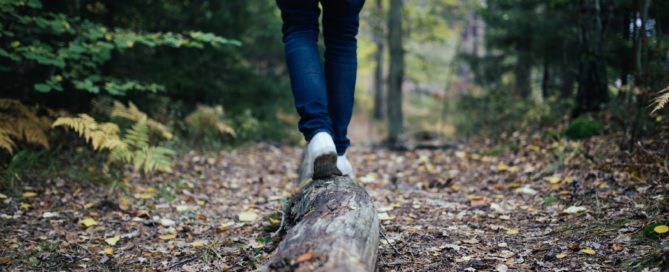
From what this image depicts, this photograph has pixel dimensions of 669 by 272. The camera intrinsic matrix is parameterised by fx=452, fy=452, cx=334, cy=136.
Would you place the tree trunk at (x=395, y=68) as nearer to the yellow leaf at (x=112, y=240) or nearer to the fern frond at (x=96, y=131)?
the fern frond at (x=96, y=131)

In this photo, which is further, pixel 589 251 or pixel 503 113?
pixel 503 113

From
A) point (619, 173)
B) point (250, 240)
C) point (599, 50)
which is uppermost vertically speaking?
point (599, 50)

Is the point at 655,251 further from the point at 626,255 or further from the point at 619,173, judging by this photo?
the point at 619,173

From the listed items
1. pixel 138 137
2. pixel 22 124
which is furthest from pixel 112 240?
pixel 22 124

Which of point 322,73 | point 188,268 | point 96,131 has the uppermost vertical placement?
point 322,73

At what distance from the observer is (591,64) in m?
4.57

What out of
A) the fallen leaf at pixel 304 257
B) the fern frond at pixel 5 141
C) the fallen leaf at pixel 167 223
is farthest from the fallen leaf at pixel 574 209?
the fern frond at pixel 5 141

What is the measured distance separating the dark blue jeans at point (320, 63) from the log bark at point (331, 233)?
1.12 ft

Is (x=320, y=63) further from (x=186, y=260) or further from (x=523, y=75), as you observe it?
(x=523, y=75)

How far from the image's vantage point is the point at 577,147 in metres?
3.83

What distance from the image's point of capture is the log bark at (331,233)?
1.50 m

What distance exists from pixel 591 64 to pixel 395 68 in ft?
15.2

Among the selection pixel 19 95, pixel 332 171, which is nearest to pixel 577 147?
pixel 332 171

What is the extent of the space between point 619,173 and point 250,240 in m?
2.55
